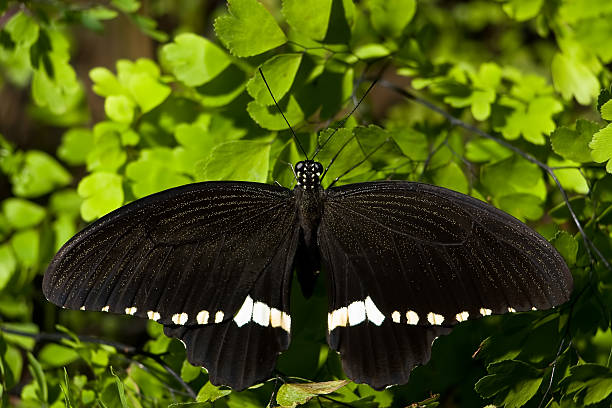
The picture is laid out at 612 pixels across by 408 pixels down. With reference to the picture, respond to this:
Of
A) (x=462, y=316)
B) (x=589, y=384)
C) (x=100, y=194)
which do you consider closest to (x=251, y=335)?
(x=462, y=316)

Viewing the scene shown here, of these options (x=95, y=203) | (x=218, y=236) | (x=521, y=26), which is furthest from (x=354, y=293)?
(x=521, y=26)

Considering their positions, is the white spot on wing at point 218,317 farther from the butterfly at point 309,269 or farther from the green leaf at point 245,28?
the green leaf at point 245,28

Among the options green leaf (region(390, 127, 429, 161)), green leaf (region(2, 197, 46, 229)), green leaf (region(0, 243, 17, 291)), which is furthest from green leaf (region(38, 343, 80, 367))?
green leaf (region(390, 127, 429, 161))

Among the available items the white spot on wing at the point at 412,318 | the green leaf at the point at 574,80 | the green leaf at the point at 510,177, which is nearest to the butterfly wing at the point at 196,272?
the white spot on wing at the point at 412,318

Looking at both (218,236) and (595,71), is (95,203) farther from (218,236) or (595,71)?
(595,71)

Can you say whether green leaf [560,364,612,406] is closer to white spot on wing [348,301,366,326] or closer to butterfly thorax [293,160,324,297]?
white spot on wing [348,301,366,326]

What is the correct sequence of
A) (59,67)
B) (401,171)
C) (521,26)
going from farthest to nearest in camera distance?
(521,26) < (59,67) < (401,171)
